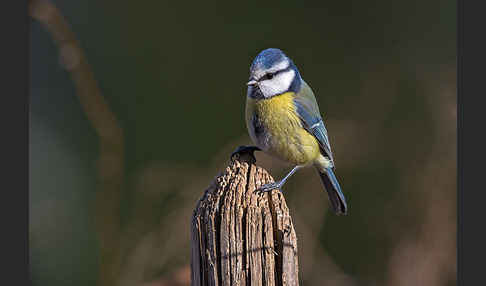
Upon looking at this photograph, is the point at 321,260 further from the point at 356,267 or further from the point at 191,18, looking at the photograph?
the point at 191,18

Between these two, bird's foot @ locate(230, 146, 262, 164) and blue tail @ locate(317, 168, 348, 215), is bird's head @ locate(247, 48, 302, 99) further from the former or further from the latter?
blue tail @ locate(317, 168, 348, 215)

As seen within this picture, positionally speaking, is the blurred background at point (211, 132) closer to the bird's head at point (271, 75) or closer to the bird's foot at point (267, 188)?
the bird's head at point (271, 75)

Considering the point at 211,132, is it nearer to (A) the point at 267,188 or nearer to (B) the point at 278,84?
(B) the point at 278,84

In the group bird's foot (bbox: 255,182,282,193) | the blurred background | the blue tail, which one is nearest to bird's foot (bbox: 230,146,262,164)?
bird's foot (bbox: 255,182,282,193)

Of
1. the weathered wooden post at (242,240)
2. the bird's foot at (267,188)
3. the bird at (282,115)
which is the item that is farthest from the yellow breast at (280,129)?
the weathered wooden post at (242,240)

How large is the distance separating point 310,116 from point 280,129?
20 cm

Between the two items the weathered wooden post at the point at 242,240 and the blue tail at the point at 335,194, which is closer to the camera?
the weathered wooden post at the point at 242,240

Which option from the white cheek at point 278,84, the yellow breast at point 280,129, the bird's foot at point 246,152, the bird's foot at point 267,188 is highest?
the white cheek at point 278,84

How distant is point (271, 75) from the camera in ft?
8.13

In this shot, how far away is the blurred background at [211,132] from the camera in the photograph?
130 inches

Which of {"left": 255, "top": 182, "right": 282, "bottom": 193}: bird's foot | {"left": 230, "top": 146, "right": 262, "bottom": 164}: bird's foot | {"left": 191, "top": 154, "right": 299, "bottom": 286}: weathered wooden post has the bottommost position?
{"left": 191, "top": 154, "right": 299, "bottom": 286}: weathered wooden post

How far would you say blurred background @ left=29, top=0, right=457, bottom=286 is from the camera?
3.29 m

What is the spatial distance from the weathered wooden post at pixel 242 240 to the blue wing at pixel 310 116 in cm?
101

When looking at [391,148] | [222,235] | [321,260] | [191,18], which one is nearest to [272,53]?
[222,235]
